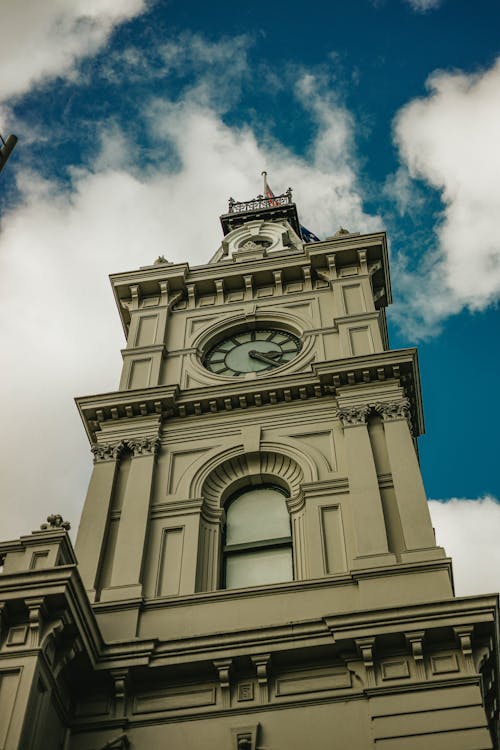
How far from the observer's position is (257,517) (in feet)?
75.7

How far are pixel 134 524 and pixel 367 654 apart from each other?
6979 millimetres

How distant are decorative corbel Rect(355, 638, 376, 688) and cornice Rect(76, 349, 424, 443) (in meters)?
9.18

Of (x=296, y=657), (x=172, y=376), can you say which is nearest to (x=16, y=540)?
(x=296, y=657)

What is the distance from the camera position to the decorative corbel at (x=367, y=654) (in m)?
17.2

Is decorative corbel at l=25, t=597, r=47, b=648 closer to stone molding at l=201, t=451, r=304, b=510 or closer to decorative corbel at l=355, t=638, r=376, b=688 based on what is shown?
decorative corbel at l=355, t=638, r=376, b=688

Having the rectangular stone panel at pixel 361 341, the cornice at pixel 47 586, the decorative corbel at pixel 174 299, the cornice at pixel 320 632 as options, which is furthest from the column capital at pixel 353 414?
the decorative corbel at pixel 174 299

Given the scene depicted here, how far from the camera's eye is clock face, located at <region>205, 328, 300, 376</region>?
29.1 m

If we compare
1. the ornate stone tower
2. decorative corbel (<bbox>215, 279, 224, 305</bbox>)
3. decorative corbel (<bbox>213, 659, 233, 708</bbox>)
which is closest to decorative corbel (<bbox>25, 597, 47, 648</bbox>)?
the ornate stone tower

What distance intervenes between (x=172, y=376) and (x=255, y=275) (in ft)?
18.4

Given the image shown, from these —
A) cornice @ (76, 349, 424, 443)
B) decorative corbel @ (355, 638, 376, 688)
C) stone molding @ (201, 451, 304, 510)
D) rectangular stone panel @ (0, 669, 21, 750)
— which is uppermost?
cornice @ (76, 349, 424, 443)

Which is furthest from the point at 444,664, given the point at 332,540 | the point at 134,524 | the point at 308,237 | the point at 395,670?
the point at 308,237

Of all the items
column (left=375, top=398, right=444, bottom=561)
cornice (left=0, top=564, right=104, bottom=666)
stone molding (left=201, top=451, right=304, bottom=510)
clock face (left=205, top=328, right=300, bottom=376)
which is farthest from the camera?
clock face (left=205, top=328, right=300, bottom=376)

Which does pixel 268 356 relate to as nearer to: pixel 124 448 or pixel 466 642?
pixel 124 448

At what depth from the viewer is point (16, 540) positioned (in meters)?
17.6
